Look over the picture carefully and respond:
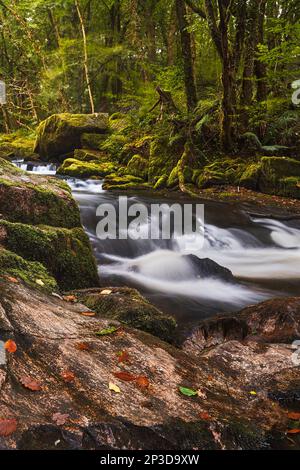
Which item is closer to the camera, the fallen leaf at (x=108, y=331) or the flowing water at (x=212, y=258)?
the fallen leaf at (x=108, y=331)

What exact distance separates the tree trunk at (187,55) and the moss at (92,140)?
4.49 metres

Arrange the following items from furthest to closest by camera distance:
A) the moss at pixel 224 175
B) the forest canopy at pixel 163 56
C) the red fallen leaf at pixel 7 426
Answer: the moss at pixel 224 175 → the forest canopy at pixel 163 56 → the red fallen leaf at pixel 7 426

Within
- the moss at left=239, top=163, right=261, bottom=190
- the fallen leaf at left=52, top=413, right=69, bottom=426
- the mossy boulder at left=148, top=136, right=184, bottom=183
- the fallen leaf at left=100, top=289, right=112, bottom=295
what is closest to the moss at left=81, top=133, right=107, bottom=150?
the mossy boulder at left=148, top=136, right=184, bottom=183

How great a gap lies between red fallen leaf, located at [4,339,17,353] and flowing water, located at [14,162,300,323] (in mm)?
2685

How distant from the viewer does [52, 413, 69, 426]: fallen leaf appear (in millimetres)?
1854

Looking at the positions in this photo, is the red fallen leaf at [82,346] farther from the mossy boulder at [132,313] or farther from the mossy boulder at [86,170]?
the mossy boulder at [86,170]

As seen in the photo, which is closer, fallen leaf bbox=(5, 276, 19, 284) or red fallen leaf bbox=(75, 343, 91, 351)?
red fallen leaf bbox=(75, 343, 91, 351)

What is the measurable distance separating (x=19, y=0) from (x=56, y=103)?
4.96 m

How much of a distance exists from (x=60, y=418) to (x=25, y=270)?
1.88m

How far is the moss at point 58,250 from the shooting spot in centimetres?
403

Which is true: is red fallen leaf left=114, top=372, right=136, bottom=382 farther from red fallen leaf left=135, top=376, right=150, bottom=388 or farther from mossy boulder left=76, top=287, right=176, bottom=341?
mossy boulder left=76, top=287, right=176, bottom=341

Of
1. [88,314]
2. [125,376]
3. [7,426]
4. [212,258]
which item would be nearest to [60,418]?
[7,426]

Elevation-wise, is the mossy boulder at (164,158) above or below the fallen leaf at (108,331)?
above

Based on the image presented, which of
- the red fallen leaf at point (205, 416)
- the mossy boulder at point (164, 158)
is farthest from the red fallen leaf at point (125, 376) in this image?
the mossy boulder at point (164, 158)
